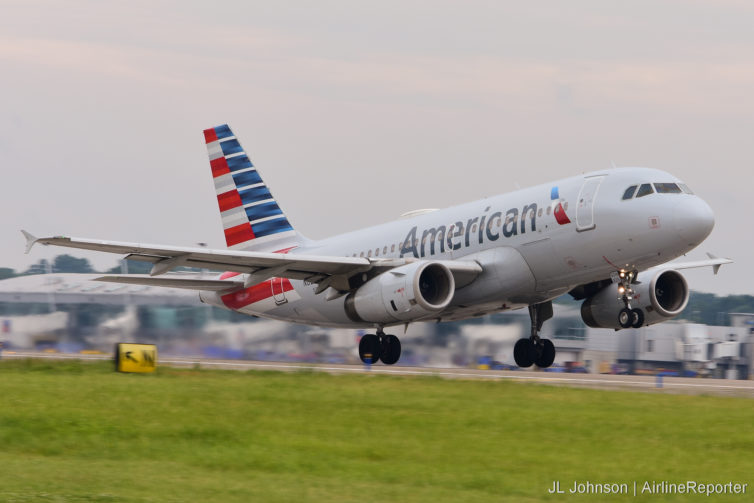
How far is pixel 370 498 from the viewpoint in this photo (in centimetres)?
1509

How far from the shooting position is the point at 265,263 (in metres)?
32.5

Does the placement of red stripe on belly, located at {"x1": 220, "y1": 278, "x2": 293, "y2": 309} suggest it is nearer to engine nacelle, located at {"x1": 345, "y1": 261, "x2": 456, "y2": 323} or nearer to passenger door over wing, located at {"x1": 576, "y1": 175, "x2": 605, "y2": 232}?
engine nacelle, located at {"x1": 345, "y1": 261, "x2": 456, "y2": 323}

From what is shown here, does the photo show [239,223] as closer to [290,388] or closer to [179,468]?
[290,388]

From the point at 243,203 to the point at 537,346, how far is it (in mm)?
11127

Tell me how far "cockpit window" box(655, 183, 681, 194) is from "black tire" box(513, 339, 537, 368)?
28.4 feet

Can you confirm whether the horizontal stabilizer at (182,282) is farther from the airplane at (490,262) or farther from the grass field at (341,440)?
the grass field at (341,440)

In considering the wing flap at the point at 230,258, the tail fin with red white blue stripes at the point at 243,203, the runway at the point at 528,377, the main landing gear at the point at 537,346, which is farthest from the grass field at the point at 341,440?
the tail fin with red white blue stripes at the point at 243,203

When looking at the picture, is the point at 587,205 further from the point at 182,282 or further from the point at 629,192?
the point at 182,282

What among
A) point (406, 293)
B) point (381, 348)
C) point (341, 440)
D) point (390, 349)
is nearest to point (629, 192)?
point (406, 293)

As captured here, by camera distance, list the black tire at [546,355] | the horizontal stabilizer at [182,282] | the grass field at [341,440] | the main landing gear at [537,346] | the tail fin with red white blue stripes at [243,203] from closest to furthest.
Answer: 1. the grass field at [341,440]
2. the horizontal stabilizer at [182,282]
3. the main landing gear at [537,346]
4. the black tire at [546,355]
5. the tail fin with red white blue stripes at [243,203]

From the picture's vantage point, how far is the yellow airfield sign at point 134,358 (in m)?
30.2

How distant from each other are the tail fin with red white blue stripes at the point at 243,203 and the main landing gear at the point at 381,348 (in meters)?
5.43

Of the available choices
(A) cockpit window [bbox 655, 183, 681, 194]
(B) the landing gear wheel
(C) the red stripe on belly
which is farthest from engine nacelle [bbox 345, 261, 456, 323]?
(A) cockpit window [bbox 655, 183, 681, 194]

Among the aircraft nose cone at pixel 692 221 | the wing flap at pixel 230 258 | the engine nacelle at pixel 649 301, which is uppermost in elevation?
the aircraft nose cone at pixel 692 221
